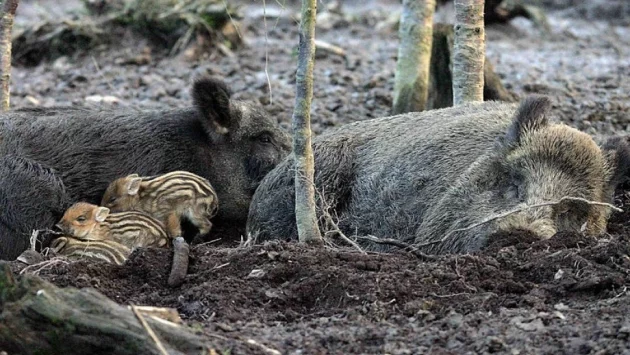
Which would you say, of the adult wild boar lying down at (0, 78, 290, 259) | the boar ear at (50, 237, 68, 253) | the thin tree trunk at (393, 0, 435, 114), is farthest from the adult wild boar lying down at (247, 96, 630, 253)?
the thin tree trunk at (393, 0, 435, 114)

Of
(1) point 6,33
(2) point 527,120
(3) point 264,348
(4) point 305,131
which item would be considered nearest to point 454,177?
(2) point 527,120

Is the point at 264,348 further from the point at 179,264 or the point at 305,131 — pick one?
the point at 305,131

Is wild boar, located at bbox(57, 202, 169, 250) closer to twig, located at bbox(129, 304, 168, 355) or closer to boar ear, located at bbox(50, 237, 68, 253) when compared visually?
boar ear, located at bbox(50, 237, 68, 253)

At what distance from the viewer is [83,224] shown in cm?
778

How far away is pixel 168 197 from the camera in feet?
27.6

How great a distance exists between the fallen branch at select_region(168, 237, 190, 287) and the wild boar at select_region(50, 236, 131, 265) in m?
1.03

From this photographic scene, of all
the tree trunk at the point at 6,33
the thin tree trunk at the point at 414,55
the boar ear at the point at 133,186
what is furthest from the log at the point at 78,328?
the thin tree trunk at the point at 414,55

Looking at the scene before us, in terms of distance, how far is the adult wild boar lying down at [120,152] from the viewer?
8.36 metres

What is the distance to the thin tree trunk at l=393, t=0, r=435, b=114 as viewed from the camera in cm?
1094

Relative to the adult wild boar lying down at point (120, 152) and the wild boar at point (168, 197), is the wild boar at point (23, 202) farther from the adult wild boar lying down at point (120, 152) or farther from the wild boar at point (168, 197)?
the wild boar at point (168, 197)

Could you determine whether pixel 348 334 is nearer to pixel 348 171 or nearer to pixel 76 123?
pixel 348 171

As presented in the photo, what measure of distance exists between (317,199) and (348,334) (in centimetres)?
313

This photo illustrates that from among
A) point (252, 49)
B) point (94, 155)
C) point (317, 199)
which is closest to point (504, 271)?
point (317, 199)

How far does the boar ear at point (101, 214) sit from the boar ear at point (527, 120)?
281cm
